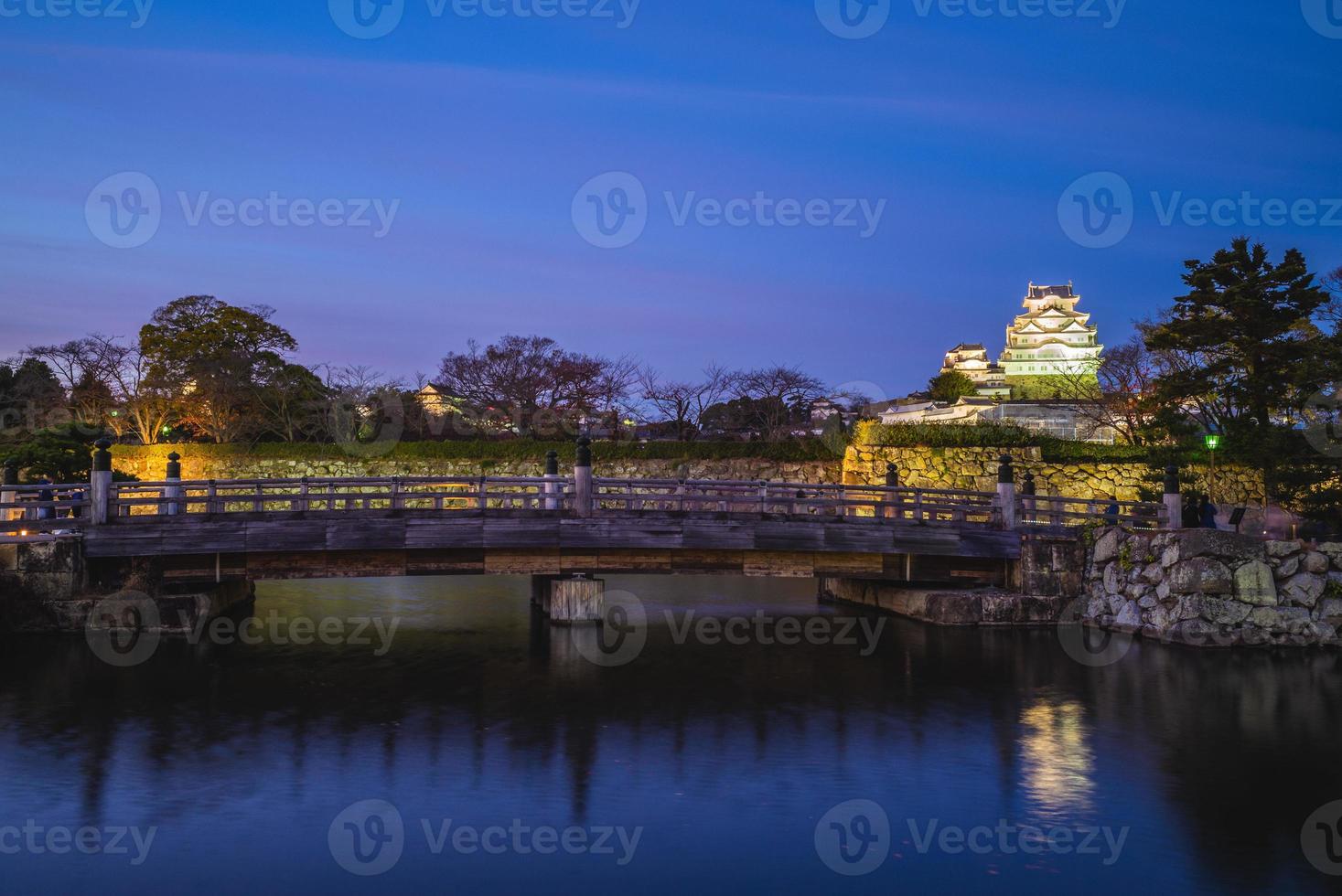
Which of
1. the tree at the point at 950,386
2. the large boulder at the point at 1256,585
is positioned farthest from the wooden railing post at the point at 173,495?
the tree at the point at 950,386

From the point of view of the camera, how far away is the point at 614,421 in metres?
51.2

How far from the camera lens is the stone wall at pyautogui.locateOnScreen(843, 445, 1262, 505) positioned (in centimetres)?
3375

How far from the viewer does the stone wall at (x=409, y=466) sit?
43844 mm

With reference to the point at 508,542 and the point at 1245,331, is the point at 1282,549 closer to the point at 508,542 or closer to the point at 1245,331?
the point at 1245,331

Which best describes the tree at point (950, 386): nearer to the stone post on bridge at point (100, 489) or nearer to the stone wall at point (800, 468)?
the stone wall at point (800, 468)

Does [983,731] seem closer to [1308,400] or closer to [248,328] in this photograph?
[1308,400]

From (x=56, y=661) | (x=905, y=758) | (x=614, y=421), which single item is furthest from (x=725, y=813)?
(x=614, y=421)

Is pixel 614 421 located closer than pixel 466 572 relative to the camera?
No

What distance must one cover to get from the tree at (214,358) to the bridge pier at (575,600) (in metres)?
30.9

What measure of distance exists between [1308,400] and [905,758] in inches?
716

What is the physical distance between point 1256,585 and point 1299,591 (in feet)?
3.02

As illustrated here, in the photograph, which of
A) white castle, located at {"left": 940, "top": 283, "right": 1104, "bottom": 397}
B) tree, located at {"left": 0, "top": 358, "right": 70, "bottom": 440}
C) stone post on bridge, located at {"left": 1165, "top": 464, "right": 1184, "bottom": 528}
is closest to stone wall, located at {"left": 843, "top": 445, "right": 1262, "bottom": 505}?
stone post on bridge, located at {"left": 1165, "top": 464, "right": 1184, "bottom": 528}

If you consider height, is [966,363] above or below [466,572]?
above

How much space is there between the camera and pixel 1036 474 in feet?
121
